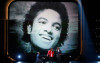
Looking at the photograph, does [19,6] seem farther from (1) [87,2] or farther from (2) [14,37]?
(1) [87,2]

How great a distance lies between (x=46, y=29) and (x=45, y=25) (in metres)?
0.43

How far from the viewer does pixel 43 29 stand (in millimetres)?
21531

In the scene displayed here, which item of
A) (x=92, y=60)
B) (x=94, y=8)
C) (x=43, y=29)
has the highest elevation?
Answer: (x=94, y=8)

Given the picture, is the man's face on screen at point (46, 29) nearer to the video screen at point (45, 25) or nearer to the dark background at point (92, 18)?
the video screen at point (45, 25)

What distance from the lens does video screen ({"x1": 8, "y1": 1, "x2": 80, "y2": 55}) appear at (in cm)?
2131

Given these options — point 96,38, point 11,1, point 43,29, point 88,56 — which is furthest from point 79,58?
point 11,1

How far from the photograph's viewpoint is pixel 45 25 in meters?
21.6

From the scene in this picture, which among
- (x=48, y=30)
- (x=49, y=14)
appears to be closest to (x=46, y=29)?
(x=48, y=30)

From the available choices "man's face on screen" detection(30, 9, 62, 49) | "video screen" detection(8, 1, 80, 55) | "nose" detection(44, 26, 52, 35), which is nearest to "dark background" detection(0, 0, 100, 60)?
"video screen" detection(8, 1, 80, 55)

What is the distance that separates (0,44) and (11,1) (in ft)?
14.8

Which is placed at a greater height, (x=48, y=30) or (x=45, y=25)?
(x=45, y=25)

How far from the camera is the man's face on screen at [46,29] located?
2150cm

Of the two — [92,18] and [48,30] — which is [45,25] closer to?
[48,30]

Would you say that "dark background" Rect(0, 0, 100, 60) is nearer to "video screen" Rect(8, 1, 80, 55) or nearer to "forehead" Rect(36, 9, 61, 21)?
"video screen" Rect(8, 1, 80, 55)
